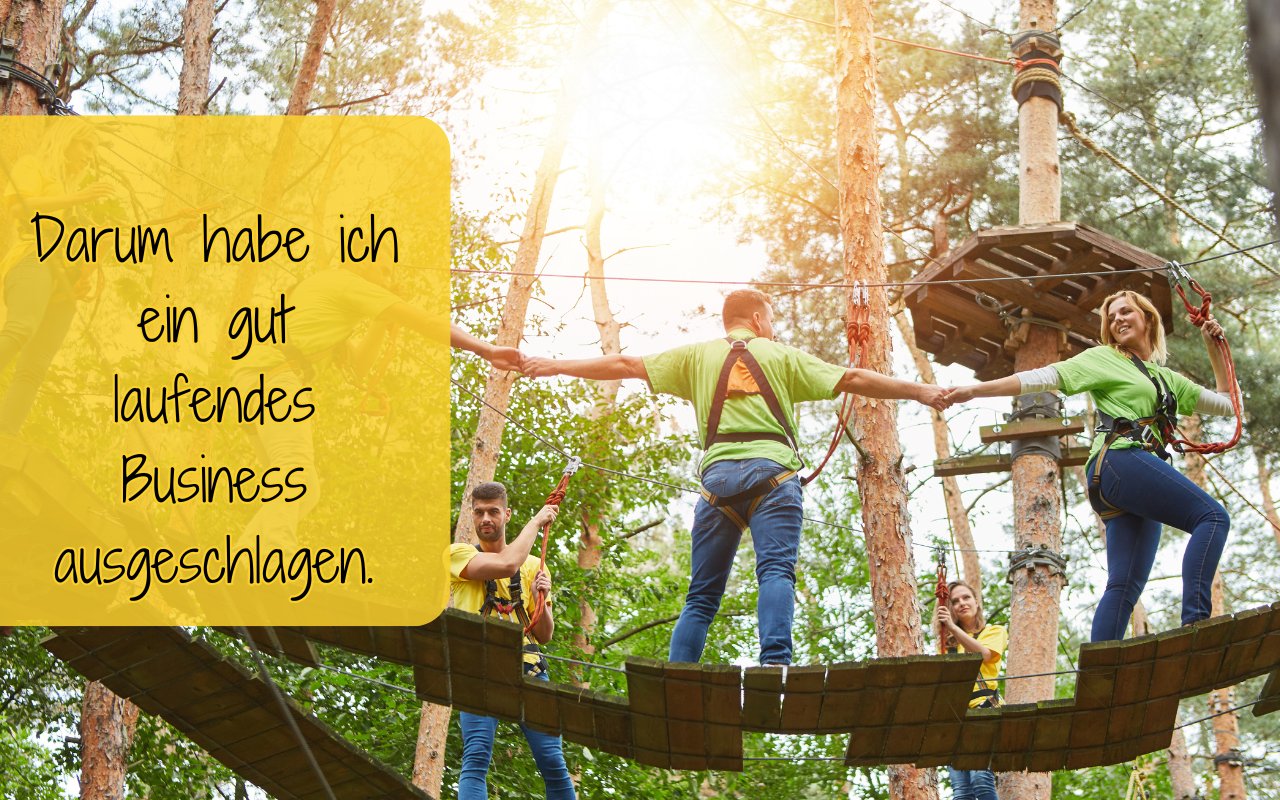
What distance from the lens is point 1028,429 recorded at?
7891 mm

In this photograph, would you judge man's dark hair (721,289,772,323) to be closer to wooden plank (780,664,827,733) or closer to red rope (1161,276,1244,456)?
wooden plank (780,664,827,733)

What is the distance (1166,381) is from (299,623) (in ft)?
13.4

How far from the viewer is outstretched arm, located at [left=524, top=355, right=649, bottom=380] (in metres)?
4.92

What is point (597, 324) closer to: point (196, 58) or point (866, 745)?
point (196, 58)

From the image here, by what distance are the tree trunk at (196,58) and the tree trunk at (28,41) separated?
3.52m

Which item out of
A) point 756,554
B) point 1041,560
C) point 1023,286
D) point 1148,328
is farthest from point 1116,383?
point 1023,286

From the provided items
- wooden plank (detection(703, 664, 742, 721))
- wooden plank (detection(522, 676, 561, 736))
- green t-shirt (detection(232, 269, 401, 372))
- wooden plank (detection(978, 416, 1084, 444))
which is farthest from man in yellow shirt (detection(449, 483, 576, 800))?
wooden plank (detection(978, 416, 1084, 444))

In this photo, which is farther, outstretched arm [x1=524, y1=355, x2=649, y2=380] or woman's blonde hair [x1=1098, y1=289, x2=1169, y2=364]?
woman's blonde hair [x1=1098, y1=289, x2=1169, y2=364]

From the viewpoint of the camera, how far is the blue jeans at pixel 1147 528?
192 inches

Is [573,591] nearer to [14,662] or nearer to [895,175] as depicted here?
[14,662]

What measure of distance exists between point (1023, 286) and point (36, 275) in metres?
6.43

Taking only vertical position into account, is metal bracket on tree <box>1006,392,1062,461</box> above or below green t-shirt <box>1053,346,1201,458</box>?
above

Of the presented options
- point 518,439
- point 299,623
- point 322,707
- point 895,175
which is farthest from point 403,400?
point 299,623

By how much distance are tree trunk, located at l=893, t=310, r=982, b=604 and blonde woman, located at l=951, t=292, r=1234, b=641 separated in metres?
9.96
